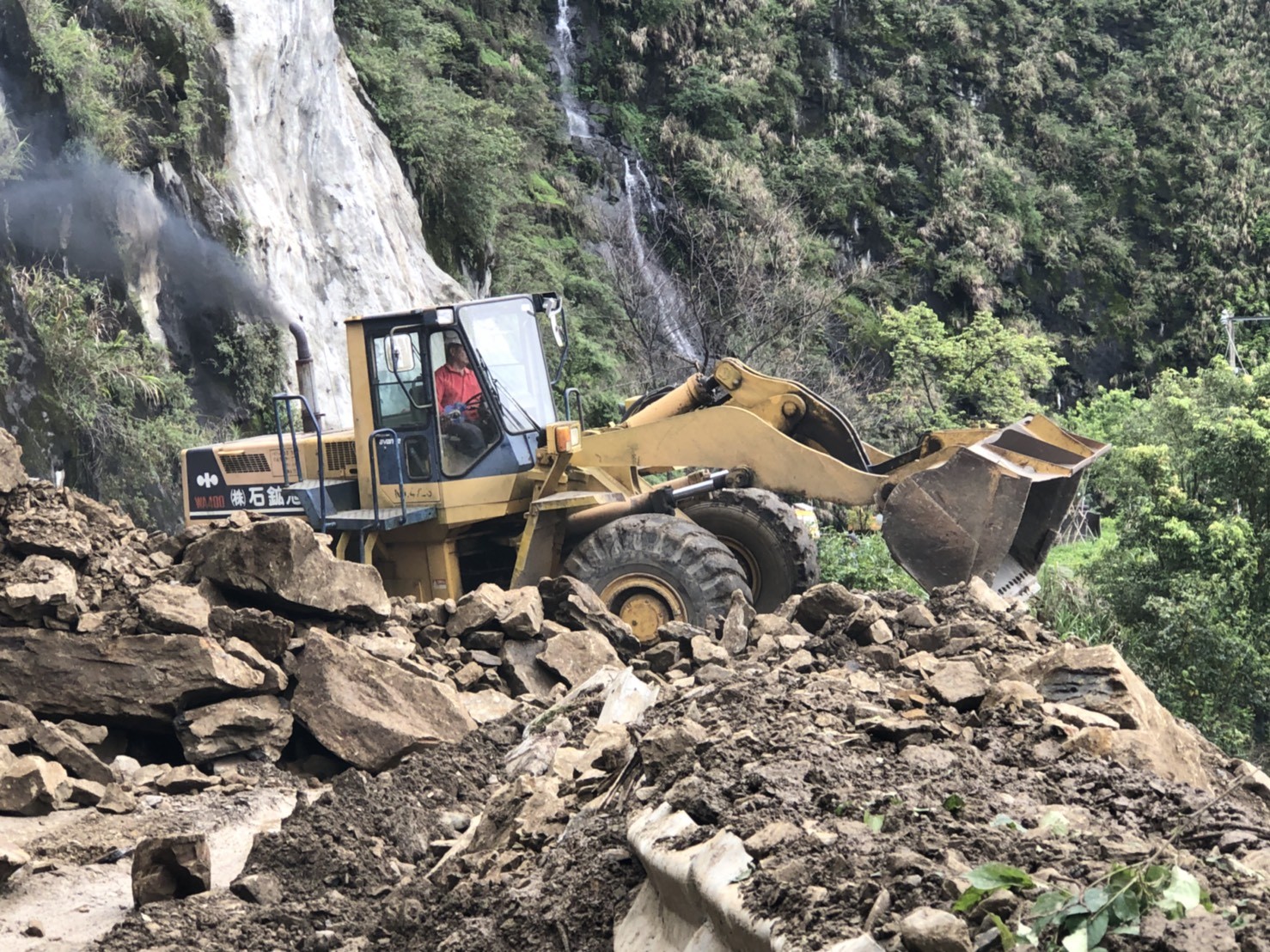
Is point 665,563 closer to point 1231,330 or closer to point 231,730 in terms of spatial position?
point 231,730

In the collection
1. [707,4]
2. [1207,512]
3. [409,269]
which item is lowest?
[1207,512]

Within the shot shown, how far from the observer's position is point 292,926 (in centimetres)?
533

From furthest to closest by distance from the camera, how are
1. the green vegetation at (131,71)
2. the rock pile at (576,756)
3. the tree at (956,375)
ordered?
the tree at (956,375) → the green vegetation at (131,71) → the rock pile at (576,756)

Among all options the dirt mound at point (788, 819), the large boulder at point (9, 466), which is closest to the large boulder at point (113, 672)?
the large boulder at point (9, 466)

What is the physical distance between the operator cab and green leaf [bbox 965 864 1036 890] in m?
7.65

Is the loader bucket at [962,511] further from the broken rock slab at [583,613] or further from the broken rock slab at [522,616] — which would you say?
the broken rock slab at [522,616]

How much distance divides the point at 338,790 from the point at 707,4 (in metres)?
33.3

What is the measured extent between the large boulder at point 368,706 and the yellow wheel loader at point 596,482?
7.52 ft

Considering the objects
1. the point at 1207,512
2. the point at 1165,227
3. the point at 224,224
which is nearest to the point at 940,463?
the point at 1207,512

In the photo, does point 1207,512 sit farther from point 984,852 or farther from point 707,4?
point 707,4

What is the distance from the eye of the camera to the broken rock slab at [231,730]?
7.71m

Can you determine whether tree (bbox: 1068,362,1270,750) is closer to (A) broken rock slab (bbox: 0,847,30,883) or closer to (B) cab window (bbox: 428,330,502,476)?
(B) cab window (bbox: 428,330,502,476)

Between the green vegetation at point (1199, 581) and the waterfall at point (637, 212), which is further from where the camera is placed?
the waterfall at point (637, 212)

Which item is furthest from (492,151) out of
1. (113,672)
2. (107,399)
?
(113,672)
